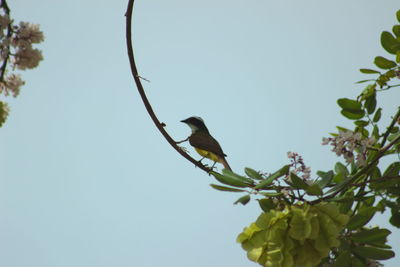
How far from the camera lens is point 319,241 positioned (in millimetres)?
1996

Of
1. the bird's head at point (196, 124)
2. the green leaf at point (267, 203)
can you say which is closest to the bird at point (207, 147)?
the bird's head at point (196, 124)

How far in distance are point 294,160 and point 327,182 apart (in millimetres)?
287

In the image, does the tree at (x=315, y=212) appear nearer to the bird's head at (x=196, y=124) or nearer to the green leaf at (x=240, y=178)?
the green leaf at (x=240, y=178)

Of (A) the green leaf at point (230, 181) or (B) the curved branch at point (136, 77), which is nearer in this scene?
(A) the green leaf at point (230, 181)

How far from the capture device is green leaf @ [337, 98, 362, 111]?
287cm

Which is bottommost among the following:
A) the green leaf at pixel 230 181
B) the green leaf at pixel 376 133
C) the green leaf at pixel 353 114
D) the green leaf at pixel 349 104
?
the green leaf at pixel 230 181

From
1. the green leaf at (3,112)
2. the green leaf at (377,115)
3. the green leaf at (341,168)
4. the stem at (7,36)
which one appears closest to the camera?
the green leaf at (3,112)

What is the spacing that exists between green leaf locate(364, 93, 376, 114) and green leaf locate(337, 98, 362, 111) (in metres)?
0.06

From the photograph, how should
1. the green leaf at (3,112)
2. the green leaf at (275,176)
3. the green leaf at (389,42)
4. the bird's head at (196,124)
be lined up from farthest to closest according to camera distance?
the bird's head at (196,124), the green leaf at (389,42), the green leaf at (275,176), the green leaf at (3,112)

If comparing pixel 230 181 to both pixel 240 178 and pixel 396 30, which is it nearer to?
pixel 240 178

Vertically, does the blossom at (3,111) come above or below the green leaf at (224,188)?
above

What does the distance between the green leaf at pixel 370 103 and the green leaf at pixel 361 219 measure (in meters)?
0.83

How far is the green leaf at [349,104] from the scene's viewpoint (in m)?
2.87

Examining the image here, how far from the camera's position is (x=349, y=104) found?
2887 mm
